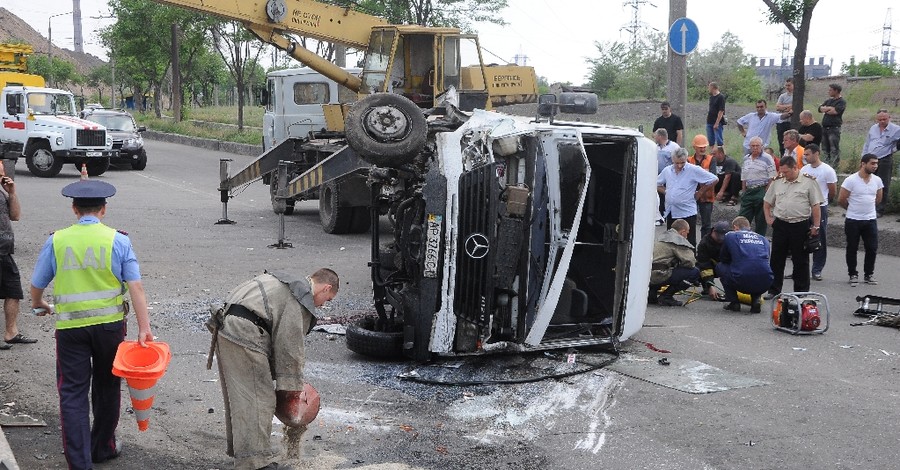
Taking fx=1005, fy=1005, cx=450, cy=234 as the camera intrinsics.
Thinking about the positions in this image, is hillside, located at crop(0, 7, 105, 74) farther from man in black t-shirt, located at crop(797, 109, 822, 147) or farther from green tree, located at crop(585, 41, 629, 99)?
man in black t-shirt, located at crop(797, 109, 822, 147)

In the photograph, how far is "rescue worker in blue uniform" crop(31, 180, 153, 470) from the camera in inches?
217

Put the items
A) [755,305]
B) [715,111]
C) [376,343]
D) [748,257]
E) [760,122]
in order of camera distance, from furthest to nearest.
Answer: [715,111], [760,122], [755,305], [748,257], [376,343]

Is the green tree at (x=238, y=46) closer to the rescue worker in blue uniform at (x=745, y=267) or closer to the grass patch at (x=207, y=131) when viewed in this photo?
the grass patch at (x=207, y=131)

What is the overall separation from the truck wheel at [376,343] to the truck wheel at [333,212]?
23.2ft

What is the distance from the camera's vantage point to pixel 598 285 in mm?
9258

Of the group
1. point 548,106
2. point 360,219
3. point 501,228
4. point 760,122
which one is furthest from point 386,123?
point 760,122

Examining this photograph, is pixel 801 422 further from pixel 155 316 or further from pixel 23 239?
pixel 23 239

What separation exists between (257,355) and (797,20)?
13.4m

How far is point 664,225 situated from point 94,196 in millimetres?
9629

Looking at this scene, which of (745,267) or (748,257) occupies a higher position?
(748,257)

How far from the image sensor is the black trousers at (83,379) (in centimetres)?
550

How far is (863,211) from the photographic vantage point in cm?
1182

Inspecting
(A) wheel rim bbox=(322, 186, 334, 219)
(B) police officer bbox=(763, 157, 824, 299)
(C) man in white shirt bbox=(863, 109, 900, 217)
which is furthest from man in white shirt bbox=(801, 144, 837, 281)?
(A) wheel rim bbox=(322, 186, 334, 219)

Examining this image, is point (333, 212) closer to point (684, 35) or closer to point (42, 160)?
point (684, 35)
